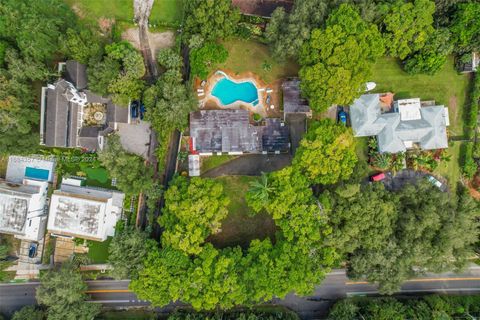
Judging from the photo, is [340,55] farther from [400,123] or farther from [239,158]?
[239,158]

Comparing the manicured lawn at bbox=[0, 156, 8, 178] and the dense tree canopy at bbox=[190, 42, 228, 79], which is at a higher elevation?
the dense tree canopy at bbox=[190, 42, 228, 79]

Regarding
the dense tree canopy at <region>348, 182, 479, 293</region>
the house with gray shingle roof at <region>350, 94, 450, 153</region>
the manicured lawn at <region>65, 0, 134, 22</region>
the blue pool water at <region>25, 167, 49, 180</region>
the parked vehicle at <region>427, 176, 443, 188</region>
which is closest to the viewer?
the dense tree canopy at <region>348, 182, 479, 293</region>

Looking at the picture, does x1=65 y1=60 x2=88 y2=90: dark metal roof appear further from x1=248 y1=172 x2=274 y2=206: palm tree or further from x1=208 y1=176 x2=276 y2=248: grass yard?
x1=248 y1=172 x2=274 y2=206: palm tree

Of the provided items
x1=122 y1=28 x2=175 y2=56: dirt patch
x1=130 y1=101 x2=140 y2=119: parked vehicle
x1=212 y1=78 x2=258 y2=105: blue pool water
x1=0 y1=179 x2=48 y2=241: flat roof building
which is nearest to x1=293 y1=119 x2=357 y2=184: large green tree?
x1=212 y1=78 x2=258 y2=105: blue pool water

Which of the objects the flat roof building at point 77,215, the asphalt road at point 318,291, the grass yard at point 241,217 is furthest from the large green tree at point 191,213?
the asphalt road at point 318,291

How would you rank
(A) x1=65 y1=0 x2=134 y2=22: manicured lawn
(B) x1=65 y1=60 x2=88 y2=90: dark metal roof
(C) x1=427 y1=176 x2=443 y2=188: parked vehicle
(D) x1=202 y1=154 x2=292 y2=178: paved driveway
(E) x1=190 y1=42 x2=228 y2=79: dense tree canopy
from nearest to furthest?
1. (E) x1=190 y1=42 x2=228 y2=79: dense tree canopy
2. (B) x1=65 y1=60 x2=88 y2=90: dark metal roof
3. (C) x1=427 y1=176 x2=443 y2=188: parked vehicle
4. (A) x1=65 y1=0 x2=134 y2=22: manicured lawn
5. (D) x1=202 y1=154 x2=292 y2=178: paved driveway

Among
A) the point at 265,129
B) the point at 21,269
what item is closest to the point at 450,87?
the point at 265,129
